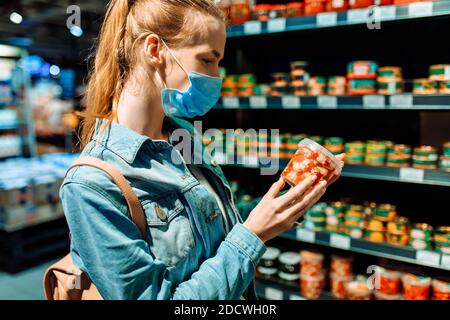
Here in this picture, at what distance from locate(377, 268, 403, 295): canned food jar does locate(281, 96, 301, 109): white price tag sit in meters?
1.02

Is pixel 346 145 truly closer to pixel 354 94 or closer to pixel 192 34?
pixel 354 94

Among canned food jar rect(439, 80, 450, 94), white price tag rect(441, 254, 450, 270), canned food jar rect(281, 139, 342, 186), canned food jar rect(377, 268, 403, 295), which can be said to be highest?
canned food jar rect(439, 80, 450, 94)

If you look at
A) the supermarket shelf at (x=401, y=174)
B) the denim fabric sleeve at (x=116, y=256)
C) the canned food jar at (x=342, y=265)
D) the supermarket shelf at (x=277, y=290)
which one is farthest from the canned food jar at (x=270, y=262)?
the denim fabric sleeve at (x=116, y=256)

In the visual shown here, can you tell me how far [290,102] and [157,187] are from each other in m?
1.41

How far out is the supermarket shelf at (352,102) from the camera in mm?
1857

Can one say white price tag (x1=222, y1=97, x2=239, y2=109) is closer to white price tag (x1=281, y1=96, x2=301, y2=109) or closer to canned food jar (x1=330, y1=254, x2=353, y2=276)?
Result: white price tag (x1=281, y1=96, x2=301, y2=109)

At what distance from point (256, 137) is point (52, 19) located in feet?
13.8

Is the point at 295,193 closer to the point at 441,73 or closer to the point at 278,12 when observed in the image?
the point at 441,73

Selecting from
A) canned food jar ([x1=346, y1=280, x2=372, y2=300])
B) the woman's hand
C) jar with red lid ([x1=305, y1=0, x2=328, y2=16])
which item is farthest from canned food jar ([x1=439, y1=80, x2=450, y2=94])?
the woman's hand

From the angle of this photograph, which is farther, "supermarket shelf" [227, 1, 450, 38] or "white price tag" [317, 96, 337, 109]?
"white price tag" [317, 96, 337, 109]

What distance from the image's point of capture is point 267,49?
9.21 feet

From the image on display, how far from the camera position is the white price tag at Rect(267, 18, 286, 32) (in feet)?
7.29

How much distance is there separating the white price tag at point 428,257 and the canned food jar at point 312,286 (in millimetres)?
572

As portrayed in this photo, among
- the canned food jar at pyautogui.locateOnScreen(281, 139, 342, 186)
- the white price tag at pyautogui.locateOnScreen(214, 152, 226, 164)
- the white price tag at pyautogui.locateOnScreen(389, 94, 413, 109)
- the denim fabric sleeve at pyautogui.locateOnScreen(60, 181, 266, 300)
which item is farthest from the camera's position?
the white price tag at pyautogui.locateOnScreen(214, 152, 226, 164)
